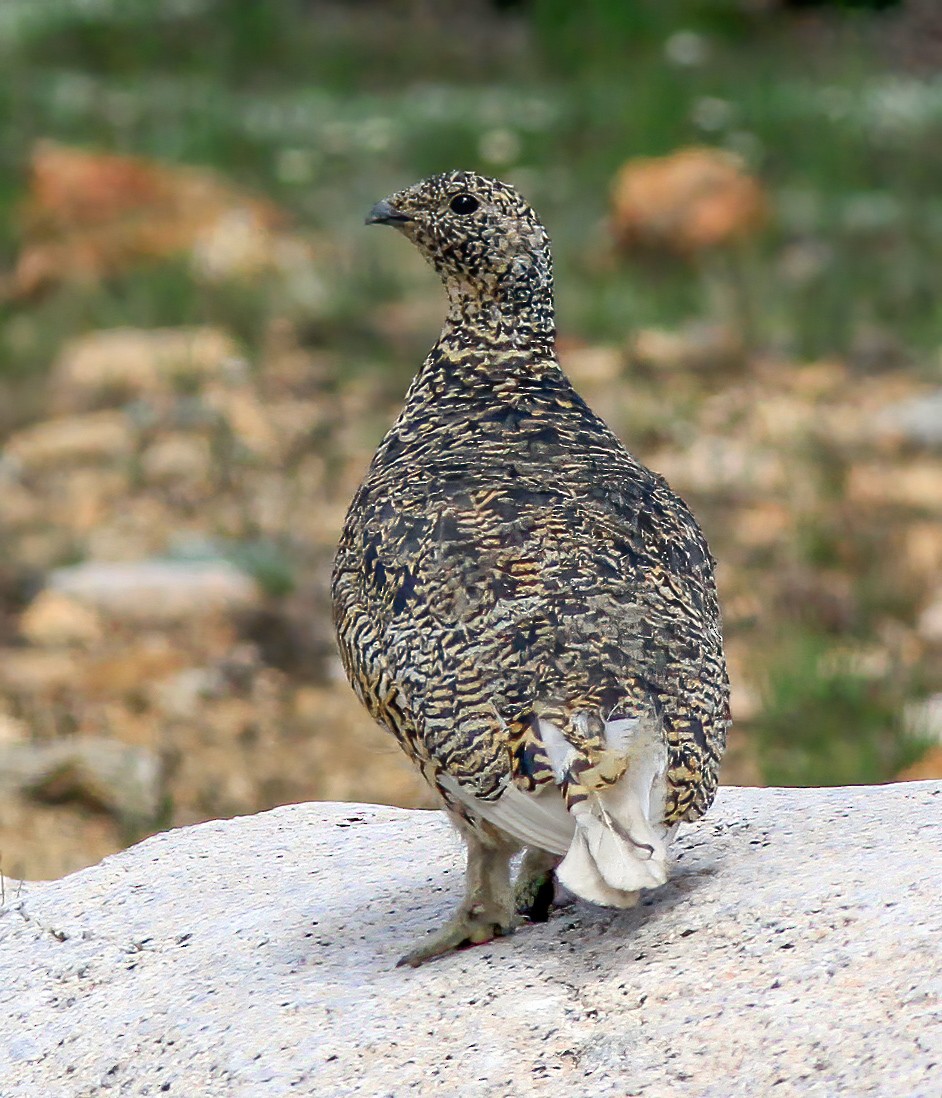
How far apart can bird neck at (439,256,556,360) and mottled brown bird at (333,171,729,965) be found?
0.95 ft

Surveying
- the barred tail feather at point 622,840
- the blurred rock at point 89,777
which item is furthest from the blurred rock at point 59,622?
the barred tail feather at point 622,840

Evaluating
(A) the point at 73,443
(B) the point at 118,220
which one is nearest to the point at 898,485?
(A) the point at 73,443

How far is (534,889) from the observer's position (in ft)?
15.0

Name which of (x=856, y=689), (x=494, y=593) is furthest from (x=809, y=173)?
(x=494, y=593)

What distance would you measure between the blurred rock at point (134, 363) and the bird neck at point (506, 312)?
24.4ft

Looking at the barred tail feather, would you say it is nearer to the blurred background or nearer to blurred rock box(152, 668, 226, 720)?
the blurred background

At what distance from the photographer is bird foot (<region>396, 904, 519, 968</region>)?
14.1 ft

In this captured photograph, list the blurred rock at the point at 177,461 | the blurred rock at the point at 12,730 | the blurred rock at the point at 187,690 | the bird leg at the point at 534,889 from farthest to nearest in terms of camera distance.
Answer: the blurred rock at the point at 177,461 → the blurred rock at the point at 187,690 → the blurred rock at the point at 12,730 → the bird leg at the point at 534,889

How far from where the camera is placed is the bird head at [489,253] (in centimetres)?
541

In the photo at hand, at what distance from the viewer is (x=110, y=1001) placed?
14.6 feet

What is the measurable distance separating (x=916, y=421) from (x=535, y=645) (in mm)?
8702

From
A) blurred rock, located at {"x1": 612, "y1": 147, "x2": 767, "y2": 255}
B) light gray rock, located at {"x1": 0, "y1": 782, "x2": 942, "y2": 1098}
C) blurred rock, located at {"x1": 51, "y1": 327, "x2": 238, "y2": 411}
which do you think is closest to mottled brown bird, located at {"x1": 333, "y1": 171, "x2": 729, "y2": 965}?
light gray rock, located at {"x1": 0, "y1": 782, "x2": 942, "y2": 1098}

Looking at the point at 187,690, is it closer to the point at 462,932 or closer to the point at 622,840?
the point at 462,932

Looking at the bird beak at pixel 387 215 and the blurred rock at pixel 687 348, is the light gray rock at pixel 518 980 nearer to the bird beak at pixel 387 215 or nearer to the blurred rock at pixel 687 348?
the bird beak at pixel 387 215
